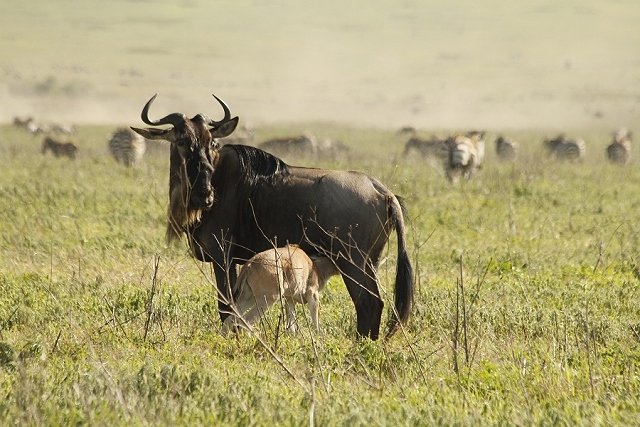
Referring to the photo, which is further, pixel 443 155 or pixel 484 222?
pixel 443 155

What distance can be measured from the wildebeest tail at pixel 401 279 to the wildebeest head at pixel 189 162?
1.49m

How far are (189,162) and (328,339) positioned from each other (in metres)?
1.95

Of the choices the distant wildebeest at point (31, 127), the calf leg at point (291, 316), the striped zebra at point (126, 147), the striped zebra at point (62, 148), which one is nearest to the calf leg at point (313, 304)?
the calf leg at point (291, 316)

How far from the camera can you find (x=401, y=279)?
8555mm

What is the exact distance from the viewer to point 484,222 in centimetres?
1570

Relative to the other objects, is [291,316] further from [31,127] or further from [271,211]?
[31,127]

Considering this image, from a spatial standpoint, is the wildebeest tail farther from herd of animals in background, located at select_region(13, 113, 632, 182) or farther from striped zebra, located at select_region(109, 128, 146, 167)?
striped zebra, located at select_region(109, 128, 146, 167)

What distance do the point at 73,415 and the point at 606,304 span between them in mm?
5740

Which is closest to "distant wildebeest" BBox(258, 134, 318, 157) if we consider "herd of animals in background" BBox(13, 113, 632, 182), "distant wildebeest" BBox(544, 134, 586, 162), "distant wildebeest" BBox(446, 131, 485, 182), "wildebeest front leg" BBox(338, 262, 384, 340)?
"herd of animals in background" BBox(13, 113, 632, 182)

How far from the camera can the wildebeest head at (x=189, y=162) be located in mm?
8891

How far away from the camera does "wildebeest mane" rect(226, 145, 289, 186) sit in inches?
355

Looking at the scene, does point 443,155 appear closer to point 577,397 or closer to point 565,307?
point 565,307

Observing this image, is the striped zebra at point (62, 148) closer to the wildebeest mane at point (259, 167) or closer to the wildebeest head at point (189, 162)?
the wildebeest head at point (189, 162)

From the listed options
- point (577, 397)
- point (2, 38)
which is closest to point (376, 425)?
point (577, 397)
